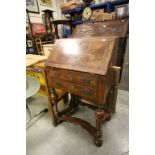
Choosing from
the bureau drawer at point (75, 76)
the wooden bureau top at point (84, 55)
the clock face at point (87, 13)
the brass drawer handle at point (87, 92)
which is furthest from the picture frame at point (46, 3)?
the brass drawer handle at point (87, 92)

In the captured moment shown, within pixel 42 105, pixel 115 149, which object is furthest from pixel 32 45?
pixel 115 149

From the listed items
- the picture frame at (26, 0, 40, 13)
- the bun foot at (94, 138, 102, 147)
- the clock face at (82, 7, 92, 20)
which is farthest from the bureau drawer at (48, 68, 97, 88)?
the picture frame at (26, 0, 40, 13)

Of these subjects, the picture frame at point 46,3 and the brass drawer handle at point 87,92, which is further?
the picture frame at point 46,3

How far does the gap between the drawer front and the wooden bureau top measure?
16 centimetres

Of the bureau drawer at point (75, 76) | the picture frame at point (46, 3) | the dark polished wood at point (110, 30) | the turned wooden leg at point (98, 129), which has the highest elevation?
the picture frame at point (46, 3)

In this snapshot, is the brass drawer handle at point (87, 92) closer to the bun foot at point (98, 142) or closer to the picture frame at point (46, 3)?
the bun foot at point (98, 142)

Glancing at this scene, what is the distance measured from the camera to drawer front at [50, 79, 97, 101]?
98 centimetres

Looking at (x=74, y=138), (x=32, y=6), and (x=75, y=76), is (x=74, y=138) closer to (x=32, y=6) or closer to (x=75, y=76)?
(x=75, y=76)

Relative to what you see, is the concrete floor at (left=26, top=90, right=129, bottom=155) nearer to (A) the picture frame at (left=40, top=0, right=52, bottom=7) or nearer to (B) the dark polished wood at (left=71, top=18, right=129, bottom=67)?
(B) the dark polished wood at (left=71, top=18, right=129, bottom=67)

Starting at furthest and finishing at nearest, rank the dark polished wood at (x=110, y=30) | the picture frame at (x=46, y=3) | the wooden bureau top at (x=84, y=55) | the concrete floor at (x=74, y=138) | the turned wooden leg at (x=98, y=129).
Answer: the picture frame at (x=46, y=3)
the dark polished wood at (x=110, y=30)
the concrete floor at (x=74, y=138)
the turned wooden leg at (x=98, y=129)
the wooden bureau top at (x=84, y=55)

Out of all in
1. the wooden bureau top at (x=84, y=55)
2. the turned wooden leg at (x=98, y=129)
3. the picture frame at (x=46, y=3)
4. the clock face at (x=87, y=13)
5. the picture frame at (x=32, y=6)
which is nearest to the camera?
the wooden bureau top at (x=84, y=55)

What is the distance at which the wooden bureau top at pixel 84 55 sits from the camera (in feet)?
2.96

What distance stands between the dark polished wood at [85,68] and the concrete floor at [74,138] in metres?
0.13
